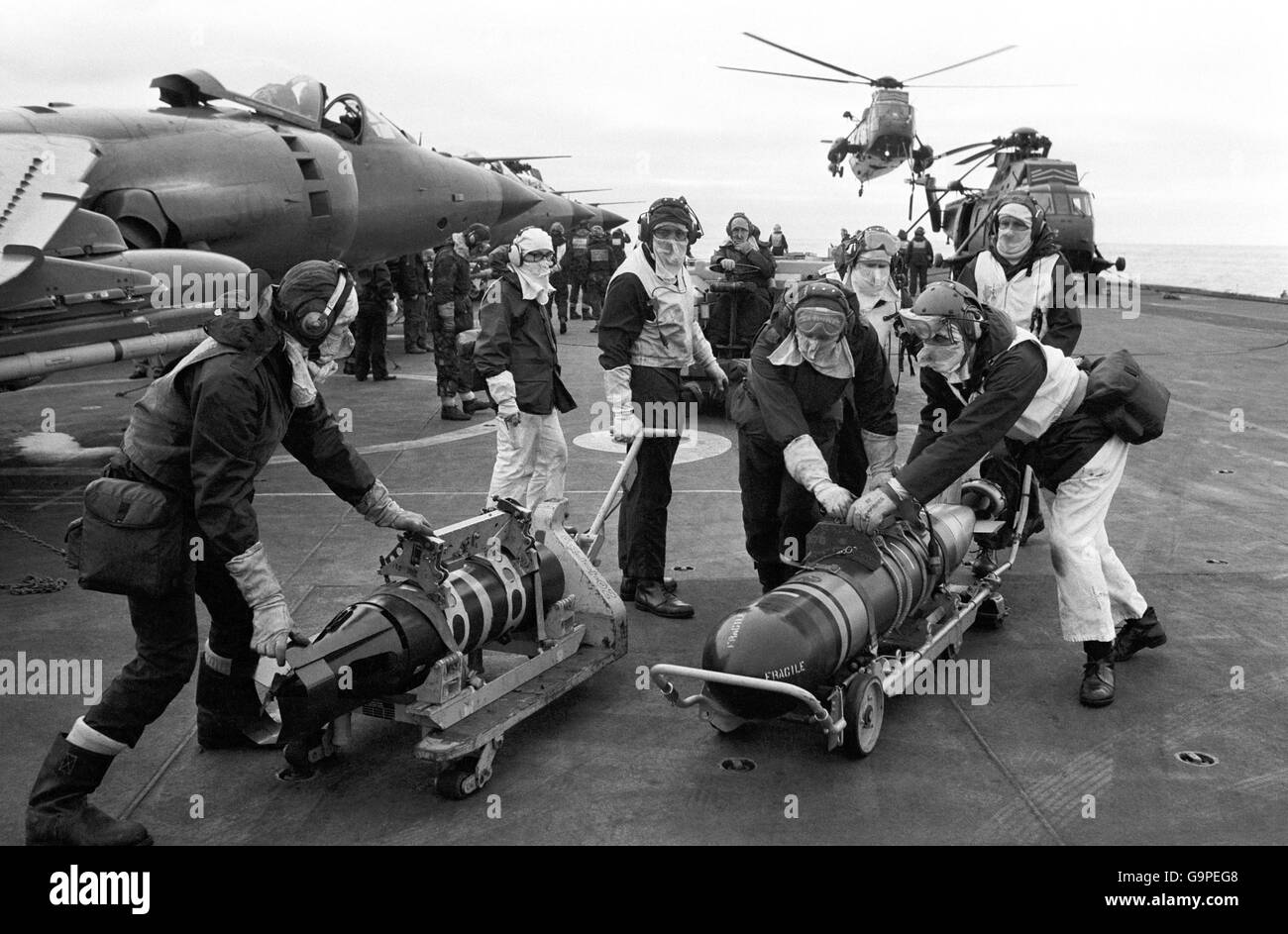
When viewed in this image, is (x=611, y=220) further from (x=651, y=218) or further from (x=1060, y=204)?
(x=651, y=218)

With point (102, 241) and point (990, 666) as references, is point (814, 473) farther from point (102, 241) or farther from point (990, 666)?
point (102, 241)

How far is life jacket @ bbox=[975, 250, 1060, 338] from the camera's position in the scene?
6402 mm

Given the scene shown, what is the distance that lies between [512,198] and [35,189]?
9.02 metres

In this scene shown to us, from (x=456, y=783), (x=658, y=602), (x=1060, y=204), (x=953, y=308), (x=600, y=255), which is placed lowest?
(x=456, y=783)

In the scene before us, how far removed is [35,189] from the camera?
735 centimetres

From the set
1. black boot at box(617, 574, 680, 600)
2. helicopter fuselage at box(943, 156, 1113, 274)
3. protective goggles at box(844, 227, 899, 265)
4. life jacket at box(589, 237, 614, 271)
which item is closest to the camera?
black boot at box(617, 574, 680, 600)

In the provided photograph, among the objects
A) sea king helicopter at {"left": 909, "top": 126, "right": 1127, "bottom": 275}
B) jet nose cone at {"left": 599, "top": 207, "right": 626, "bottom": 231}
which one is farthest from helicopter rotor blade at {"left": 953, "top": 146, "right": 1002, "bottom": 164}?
jet nose cone at {"left": 599, "top": 207, "right": 626, "bottom": 231}

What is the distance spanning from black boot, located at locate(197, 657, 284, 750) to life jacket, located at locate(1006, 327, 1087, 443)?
11.4ft

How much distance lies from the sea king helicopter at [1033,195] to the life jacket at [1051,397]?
13312 mm

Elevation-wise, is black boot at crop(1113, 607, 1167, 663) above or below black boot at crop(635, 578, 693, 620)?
above

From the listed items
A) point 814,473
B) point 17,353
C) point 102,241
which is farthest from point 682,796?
point 102,241

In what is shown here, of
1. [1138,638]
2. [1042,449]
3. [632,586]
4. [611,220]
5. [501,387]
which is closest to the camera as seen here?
[1042,449]

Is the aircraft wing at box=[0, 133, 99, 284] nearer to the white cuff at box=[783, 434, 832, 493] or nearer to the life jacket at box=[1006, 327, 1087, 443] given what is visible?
the white cuff at box=[783, 434, 832, 493]

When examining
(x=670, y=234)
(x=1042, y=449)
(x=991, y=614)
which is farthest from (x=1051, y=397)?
(x=670, y=234)
